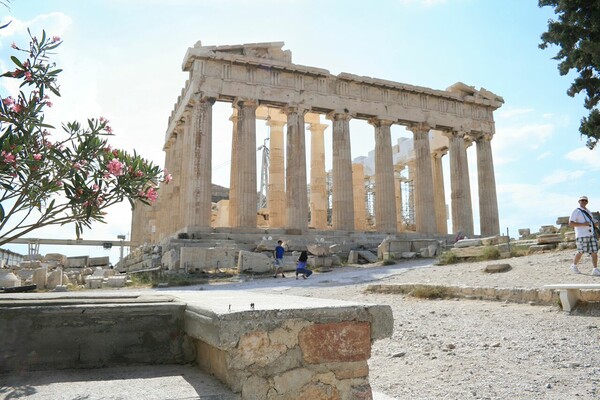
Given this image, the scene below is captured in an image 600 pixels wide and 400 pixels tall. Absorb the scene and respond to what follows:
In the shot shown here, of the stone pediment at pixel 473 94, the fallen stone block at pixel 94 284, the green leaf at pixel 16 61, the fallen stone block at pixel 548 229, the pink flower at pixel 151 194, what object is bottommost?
the fallen stone block at pixel 94 284

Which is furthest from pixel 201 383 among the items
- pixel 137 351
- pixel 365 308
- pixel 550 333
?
pixel 550 333

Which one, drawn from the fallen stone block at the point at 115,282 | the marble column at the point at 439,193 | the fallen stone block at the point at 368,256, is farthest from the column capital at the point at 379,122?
the fallen stone block at the point at 115,282

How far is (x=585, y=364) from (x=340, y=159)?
21.7 metres

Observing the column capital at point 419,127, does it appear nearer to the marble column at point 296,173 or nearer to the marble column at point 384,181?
the marble column at point 384,181

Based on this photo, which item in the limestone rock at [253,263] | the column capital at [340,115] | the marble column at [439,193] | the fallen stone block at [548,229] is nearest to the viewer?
the limestone rock at [253,263]

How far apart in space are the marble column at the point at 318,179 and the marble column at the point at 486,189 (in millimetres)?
9472

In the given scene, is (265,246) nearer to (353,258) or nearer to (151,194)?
(353,258)

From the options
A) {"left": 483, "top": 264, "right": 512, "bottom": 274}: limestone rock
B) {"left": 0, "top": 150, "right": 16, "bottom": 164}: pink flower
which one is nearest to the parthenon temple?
{"left": 483, "top": 264, "right": 512, "bottom": 274}: limestone rock

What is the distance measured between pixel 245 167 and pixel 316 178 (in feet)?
21.3

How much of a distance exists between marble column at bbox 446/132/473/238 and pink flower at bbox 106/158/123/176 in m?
26.4

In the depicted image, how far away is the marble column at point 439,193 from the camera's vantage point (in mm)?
32125

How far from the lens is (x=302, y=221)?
24312mm

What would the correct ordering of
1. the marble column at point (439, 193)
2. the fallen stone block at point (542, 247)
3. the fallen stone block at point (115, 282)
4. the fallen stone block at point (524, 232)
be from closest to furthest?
the fallen stone block at point (542, 247) → the fallen stone block at point (115, 282) → the fallen stone block at point (524, 232) → the marble column at point (439, 193)

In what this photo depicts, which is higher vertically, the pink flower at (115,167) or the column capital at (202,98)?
the column capital at (202,98)
